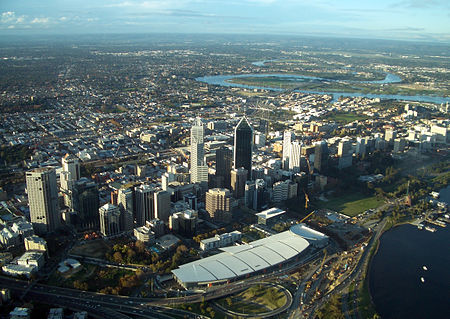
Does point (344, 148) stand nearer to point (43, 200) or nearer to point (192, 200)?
point (192, 200)

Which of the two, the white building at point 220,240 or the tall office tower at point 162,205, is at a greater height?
the tall office tower at point 162,205

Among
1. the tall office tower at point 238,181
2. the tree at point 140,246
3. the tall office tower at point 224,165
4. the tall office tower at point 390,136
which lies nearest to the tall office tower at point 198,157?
the tall office tower at point 224,165

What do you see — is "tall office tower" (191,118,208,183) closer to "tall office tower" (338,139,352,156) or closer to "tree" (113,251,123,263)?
"tree" (113,251,123,263)

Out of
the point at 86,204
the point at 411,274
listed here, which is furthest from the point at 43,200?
the point at 411,274

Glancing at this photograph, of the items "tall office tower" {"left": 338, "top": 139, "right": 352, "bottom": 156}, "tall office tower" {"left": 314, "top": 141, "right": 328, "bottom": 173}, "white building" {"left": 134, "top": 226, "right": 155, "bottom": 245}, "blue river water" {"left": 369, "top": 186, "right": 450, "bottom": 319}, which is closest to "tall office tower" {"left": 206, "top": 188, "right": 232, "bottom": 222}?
"white building" {"left": 134, "top": 226, "right": 155, "bottom": 245}

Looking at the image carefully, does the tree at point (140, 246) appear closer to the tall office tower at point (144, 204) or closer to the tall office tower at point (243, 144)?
the tall office tower at point (144, 204)
